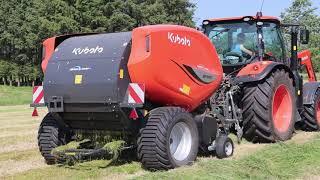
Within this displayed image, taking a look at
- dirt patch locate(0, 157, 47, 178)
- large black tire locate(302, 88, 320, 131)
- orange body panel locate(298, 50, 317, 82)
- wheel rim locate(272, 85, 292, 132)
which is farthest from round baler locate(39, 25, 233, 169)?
orange body panel locate(298, 50, 317, 82)

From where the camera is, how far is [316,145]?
27.6ft

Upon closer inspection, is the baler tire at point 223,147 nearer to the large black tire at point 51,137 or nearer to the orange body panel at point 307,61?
the large black tire at point 51,137

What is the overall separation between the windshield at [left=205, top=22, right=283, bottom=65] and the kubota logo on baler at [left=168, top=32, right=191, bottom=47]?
8.76 ft

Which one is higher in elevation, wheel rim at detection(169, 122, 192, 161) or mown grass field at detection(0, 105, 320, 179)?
wheel rim at detection(169, 122, 192, 161)

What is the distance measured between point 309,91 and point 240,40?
234cm

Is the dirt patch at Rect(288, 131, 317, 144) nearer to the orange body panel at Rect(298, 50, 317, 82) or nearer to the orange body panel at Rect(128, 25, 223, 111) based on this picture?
the orange body panel at Rect(298, 50, 317, 82)

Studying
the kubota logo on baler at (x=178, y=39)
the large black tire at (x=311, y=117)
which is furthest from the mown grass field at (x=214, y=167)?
the large black tire at (x=311, y=117)

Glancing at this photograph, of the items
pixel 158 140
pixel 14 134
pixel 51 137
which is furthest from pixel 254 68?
pixel 14 134

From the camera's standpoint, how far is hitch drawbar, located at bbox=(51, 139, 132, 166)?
707 cm

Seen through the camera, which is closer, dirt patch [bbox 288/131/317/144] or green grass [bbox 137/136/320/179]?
green grass [bbox 137/136/320/179]

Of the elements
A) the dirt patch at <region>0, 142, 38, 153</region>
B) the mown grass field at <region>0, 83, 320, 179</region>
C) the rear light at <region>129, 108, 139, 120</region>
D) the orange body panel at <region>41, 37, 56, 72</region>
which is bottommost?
the dirt patch at <region>0, 142, 38, 153</region>

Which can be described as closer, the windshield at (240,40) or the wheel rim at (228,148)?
the wheel rim at (228,148)

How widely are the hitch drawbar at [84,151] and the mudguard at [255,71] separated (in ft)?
8.96

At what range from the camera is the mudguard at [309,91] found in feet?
36.7
